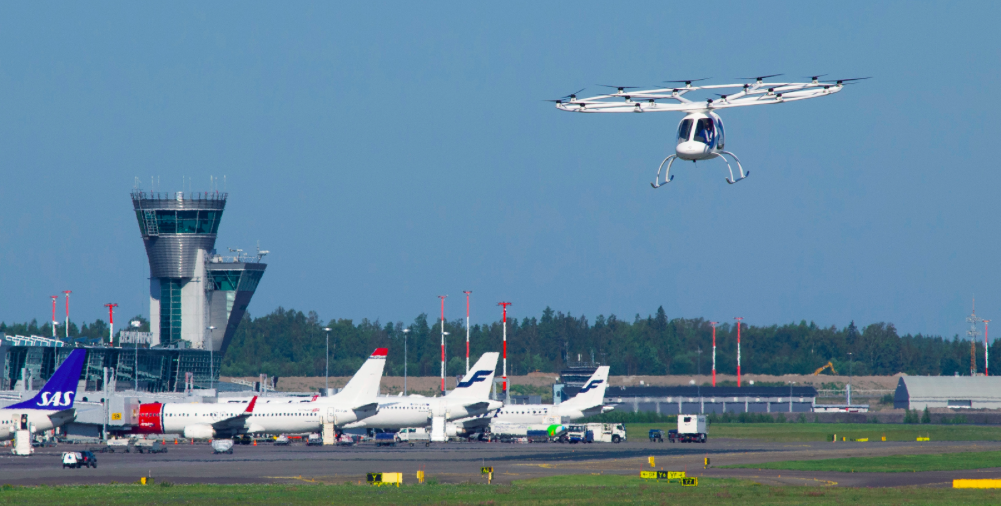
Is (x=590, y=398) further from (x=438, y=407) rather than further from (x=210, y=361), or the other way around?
(x=210, y=361)

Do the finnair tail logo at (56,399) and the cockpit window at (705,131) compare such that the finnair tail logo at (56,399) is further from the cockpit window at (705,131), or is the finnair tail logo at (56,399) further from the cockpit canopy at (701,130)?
the cockpit window at (705,131)

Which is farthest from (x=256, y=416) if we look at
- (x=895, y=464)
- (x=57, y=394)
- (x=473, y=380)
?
(x=895, y=464)

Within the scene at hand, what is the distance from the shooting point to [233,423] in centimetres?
8419

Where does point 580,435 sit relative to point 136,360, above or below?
below

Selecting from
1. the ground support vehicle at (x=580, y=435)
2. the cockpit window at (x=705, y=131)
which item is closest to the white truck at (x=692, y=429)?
the ground support vehicle at (x=580, y=435)

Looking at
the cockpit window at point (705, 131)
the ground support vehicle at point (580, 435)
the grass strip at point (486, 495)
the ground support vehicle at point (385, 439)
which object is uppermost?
the cockpit window at point (705, 131)

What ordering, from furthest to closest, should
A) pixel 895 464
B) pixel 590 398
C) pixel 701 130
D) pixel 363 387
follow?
pixel 590 398, pixel 363 387, pixel 895 464, pixel 701 130

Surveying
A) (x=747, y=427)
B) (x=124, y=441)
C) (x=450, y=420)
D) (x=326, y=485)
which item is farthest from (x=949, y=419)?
(x=326, y=485)

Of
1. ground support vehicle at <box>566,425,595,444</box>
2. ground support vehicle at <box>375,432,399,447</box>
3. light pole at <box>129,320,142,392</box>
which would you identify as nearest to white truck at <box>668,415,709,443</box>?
Answer: ground support vehicle at <box>566,425,595,444</box>

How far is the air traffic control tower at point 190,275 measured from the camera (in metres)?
152

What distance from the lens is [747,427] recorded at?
119 meters

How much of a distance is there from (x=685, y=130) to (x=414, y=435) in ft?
172

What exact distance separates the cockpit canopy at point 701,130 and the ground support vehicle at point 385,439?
46389 mm

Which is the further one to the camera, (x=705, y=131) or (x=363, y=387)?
(x=363, y=387)
